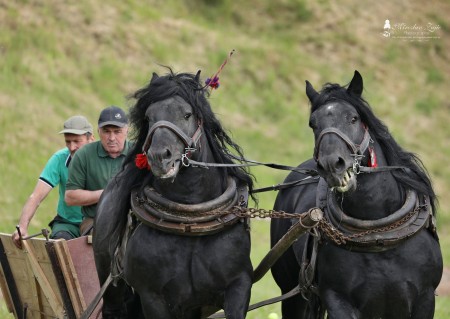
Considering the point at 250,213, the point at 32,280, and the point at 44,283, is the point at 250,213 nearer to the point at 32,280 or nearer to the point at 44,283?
the point at 44,283

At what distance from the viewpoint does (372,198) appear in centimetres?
585

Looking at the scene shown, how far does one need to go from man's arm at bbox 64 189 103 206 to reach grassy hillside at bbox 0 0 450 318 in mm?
6307

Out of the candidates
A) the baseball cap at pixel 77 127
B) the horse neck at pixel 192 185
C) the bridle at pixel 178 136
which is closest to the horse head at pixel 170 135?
the bridle at pixel 178 136

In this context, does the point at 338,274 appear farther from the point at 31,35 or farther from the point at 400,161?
the point at 31,35

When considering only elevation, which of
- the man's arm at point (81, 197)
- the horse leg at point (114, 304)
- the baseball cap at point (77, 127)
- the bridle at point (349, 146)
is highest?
the baseball cap at point (77, 127)

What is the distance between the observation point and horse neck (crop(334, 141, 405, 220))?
230 inches

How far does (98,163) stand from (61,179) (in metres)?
0.63

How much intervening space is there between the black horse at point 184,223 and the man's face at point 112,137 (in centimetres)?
127

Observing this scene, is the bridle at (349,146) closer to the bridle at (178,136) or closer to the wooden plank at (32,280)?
the bridle at (178,136)

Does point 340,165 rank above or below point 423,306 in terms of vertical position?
above

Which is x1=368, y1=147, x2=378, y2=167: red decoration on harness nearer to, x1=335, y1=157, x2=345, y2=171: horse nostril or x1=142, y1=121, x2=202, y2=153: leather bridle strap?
x1=335, y1=157, x2=345, y2=171: horse nostril

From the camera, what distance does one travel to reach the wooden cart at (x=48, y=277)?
7121 millimetres

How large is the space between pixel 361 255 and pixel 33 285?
9.74 ft

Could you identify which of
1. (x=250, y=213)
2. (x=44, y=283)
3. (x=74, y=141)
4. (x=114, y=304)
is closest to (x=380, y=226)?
(x=250, y=213)
